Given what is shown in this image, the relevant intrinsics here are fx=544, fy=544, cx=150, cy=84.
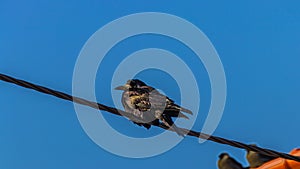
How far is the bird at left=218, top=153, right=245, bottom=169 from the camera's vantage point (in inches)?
438

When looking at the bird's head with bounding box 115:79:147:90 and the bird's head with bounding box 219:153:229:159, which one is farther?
the bird's head with bounding box 219:153:229:159

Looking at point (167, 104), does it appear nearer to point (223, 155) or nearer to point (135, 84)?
point (135, 84)

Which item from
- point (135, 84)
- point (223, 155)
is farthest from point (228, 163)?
point (135, 84)

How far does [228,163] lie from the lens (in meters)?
11.2

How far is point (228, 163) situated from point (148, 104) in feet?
14.4

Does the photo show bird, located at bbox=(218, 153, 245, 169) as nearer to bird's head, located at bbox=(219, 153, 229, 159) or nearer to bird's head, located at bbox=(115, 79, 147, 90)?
bird's head, located at bbox=(219, 153, 229, 159)

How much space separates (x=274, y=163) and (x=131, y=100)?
3743 mm

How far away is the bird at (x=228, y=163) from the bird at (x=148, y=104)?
4.21 m

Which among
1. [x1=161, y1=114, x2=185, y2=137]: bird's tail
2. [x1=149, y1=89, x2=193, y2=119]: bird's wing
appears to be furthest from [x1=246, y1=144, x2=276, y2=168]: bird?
[x1=161, y1=114, x2=185, y2=137]: bird's tail

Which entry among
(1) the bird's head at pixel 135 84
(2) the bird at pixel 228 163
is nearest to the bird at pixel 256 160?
(2) the bird at pixel 228 163

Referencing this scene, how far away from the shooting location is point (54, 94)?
5.18 m

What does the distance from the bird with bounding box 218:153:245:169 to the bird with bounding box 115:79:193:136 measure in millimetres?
4207

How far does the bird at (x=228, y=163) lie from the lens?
11133 millimetres

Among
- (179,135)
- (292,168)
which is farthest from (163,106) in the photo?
(292,168)
